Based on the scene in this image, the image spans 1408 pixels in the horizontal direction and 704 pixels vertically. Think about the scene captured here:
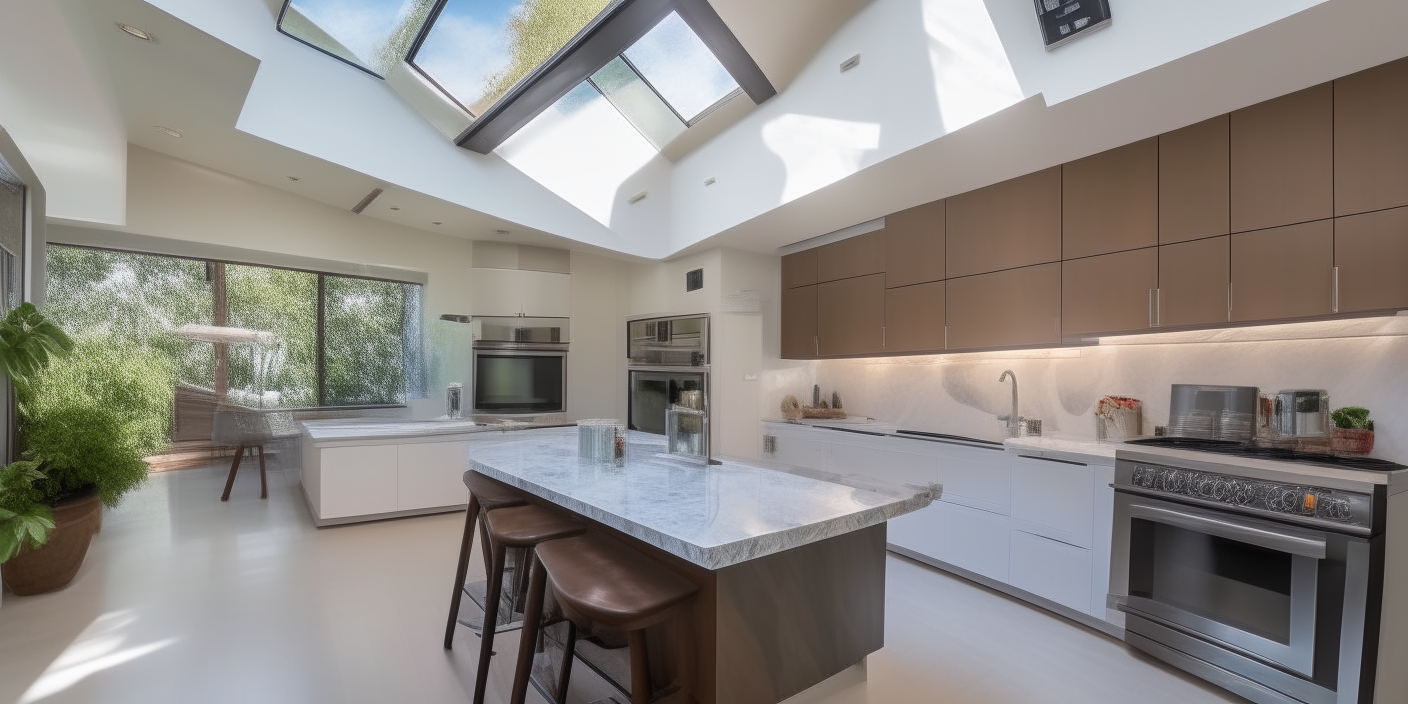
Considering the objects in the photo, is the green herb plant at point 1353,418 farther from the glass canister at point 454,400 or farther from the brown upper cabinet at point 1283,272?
the glass canister at point 454,400

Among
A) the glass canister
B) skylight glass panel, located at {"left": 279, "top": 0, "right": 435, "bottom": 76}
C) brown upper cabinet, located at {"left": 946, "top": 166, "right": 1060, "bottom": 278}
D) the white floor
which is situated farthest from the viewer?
the glass canister

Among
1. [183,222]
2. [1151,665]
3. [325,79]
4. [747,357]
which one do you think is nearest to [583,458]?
[1151,665]

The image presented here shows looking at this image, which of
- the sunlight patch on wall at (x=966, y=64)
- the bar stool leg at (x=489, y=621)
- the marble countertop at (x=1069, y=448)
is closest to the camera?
the bar stool leg at (x=489, y=621)

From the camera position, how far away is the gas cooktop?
80.5 inches

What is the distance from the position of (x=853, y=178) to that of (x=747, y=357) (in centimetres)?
211

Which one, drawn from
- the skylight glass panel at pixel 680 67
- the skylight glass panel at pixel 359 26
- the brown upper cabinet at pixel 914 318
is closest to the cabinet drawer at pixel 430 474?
the skylight glass panel at pixel 359 26

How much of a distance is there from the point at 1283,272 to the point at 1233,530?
106cm

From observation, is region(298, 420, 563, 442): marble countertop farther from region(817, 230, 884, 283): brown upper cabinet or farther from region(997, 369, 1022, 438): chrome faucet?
region(997, 369, 1022, 438): chrome faucet

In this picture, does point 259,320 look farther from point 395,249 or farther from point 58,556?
point 58,556

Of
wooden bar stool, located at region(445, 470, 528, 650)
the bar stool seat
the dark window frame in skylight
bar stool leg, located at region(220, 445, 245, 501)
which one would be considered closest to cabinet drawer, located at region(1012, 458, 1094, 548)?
the bar stool seat

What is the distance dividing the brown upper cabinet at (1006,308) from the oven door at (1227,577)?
1008 millimetres

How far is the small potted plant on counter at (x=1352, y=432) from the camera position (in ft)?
7.46

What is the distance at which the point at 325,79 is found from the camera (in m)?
3.80

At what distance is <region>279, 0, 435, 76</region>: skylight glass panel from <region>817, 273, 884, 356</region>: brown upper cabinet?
3.31m
